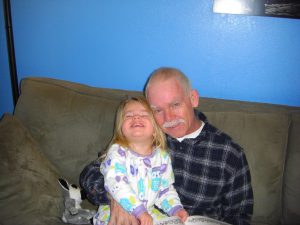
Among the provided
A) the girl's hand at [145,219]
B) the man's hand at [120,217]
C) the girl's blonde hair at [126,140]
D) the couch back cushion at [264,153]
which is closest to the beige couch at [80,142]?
the couch back cushion at [264,153]

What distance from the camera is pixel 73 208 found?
1.43 meters

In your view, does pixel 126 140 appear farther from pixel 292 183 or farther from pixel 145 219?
pixel 292 183

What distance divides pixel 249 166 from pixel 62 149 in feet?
3.39

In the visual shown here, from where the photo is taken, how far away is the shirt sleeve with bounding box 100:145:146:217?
1.11m

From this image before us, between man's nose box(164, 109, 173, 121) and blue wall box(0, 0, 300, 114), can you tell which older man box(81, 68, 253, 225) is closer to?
man's nose box(164, 109, 173, 121)

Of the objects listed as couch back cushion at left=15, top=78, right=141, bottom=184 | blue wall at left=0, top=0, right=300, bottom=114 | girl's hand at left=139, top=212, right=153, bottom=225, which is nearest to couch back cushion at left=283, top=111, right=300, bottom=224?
blue wall at left=0, top=0, right=300, bottom=114

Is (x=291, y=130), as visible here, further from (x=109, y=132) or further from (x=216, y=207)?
(x=109, y=132)

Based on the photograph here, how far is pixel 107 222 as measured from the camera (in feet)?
3.99

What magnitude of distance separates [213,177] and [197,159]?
0.12 metres

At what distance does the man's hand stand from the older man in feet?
0.49

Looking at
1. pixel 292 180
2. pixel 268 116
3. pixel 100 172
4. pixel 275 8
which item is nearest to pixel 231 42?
pixel 275 8

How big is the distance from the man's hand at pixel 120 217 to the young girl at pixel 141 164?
0.19 feet

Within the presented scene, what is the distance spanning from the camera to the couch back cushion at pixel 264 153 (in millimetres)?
1436

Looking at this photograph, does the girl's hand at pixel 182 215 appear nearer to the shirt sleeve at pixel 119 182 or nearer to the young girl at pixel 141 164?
the young girl at pixel 141 164
